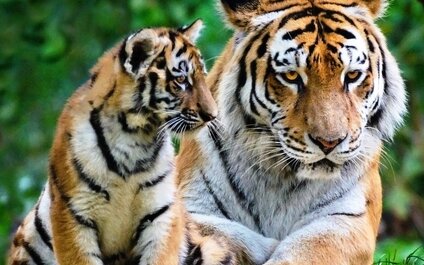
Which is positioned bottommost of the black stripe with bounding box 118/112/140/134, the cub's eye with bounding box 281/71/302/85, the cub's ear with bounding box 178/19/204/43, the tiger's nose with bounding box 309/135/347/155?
the tiger's nose with bounding box 309/135/347/155

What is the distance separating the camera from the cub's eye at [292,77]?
605cm

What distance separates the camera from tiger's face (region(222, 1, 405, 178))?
5.92 meters

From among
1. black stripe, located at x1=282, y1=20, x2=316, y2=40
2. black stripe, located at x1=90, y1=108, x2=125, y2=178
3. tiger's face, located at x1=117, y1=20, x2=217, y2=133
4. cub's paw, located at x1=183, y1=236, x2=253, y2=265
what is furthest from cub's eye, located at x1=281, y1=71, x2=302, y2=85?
black stripe, located at x1=90, y1=108, x2=125, y2=178

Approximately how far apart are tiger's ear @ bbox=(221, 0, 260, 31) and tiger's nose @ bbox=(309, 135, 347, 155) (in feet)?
2.57

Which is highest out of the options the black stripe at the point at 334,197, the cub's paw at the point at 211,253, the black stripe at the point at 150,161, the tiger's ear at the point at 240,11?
the tiger's ear at the point at 240,11

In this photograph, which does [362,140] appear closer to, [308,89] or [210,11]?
[308,89]

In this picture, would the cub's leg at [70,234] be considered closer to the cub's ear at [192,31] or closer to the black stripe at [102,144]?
the black stripe at [102,144]

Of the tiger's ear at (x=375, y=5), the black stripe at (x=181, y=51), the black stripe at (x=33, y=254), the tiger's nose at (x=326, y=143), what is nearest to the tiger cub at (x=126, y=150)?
the black stripe at (x=181, y=51)

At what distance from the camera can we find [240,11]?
20.8ft

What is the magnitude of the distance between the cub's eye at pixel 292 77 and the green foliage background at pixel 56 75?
5095 millimetres

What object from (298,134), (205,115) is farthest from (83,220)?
(298,134)

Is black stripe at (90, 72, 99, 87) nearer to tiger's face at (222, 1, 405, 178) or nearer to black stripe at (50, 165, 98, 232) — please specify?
black stripe at (50, 165, 98, 232)

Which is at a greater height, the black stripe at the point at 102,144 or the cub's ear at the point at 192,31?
the cub's ear at the point at 192,31

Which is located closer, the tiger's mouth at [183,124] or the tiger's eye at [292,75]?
the tiger's mouth at [183,124]
